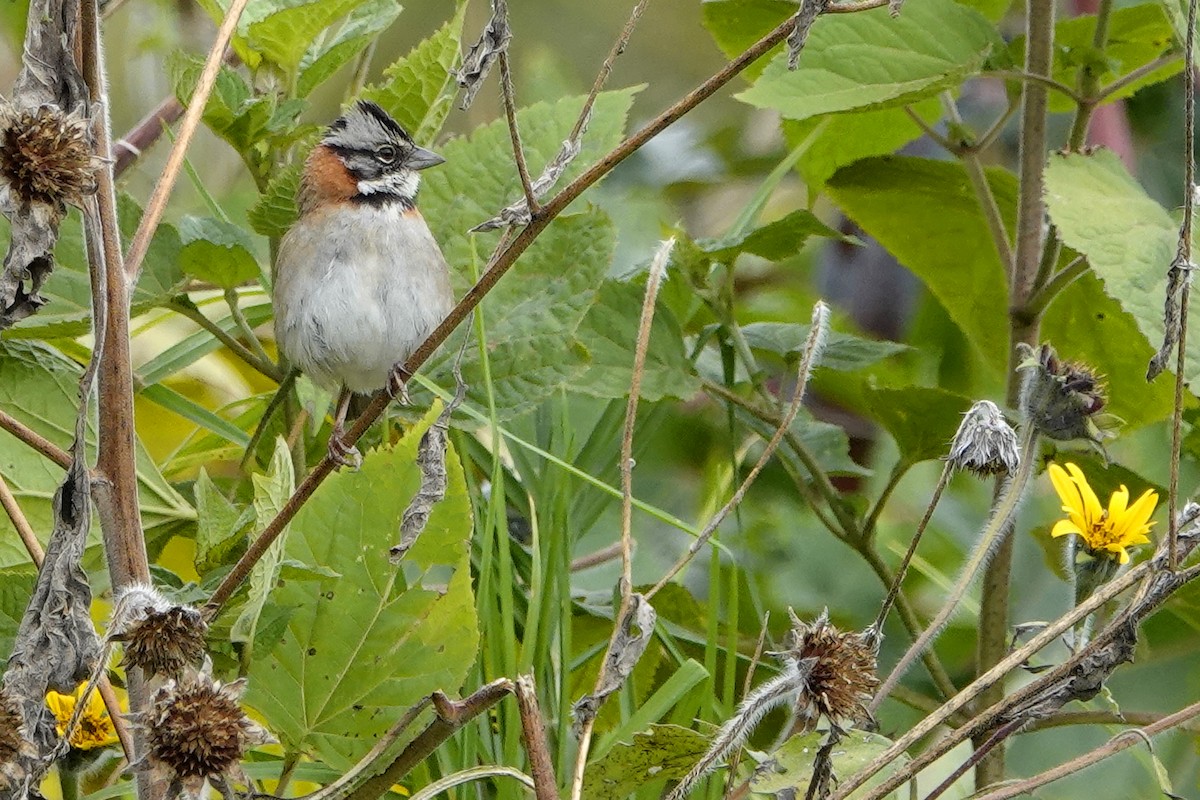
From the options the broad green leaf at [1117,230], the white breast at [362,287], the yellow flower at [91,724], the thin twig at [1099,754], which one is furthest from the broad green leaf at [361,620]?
the white breast at [362,287]

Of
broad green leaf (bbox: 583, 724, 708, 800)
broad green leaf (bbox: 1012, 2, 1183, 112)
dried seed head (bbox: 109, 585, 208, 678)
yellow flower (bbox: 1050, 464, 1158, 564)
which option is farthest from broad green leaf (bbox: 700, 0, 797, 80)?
dried seed head (bbox: 109, 585, 208, 678)

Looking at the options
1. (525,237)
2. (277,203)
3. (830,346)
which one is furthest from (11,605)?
(830,346)

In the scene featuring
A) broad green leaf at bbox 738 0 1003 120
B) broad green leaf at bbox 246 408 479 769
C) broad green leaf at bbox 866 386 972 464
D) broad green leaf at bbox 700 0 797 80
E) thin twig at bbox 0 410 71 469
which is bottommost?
broad green leaf at bbox 246 408 479 769

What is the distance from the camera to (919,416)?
6.34 ft

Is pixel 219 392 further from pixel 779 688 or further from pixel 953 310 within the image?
pixel 779 688

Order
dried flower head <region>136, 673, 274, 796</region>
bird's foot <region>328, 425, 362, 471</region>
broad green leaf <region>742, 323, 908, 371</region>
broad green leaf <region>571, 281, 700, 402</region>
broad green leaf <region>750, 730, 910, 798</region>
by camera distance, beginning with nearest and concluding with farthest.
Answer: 1. dried flower head <region>136, 673, 274, 796</region>
2. broad green leaf <region>750, 730, 910, 798</region>
3. bird's foot <region>328, 425, 362, 471</region>
4. broad green leaf <region>571, 281, 700, 402</region>
5. broad green leaf <region>742, 323, 908, 371</region>

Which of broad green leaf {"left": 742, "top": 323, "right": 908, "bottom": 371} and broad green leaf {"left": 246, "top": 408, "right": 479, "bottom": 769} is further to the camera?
broad green leaf {"left": 742, "top": 323, "right": 908, "bottom": 371}

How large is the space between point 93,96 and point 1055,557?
1.41 metres

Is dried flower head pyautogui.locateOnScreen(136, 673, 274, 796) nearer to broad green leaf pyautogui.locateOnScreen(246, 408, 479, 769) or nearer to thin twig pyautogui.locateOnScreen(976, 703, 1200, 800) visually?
broad green leaf pyautogui.locateOnScreen(246, 408, 479, 769)

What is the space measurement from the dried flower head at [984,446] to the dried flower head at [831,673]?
21 centimetres

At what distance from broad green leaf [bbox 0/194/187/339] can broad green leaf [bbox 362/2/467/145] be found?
339 millimetres

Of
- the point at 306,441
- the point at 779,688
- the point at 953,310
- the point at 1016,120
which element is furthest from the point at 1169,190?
the point at 779,688

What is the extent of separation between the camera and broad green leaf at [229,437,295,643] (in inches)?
54.2

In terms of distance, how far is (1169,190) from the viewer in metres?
3.04
